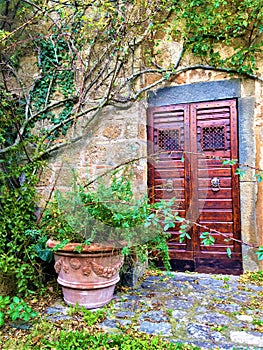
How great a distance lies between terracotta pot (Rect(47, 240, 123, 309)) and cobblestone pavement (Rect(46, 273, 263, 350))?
19 cm

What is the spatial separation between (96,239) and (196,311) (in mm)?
920

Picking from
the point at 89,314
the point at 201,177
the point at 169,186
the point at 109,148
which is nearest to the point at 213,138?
the point at 201,177

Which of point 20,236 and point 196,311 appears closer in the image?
point 196,311

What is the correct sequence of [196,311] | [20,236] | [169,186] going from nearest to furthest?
[196,311], [20,236], [169,186]

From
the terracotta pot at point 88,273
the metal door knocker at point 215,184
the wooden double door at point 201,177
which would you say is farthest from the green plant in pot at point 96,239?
the metal door knocker at point 215,184

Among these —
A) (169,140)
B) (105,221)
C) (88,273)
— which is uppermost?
(169,140)

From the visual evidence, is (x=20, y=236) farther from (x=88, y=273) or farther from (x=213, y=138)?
(x=213, y=138)

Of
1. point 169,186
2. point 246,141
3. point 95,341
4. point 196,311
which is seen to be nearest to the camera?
point 95,341

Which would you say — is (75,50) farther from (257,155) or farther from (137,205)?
(257,155)

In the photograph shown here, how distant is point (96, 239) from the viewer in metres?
2.28

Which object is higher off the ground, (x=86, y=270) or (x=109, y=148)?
(x=109, y=148)

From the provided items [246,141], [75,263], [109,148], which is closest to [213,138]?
[246,141]

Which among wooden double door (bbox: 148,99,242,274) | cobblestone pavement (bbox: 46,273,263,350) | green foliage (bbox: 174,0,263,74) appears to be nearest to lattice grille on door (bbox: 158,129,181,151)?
wooden double door (bbox: 148,99,242,274)

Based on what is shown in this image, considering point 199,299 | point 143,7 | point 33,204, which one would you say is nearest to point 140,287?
point 199,299
